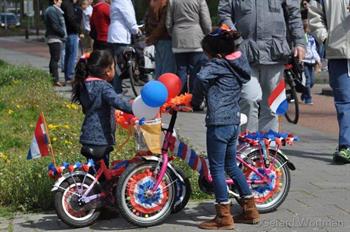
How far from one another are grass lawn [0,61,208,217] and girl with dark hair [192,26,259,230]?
861mm

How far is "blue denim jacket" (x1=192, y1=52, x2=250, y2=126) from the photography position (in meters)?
5.07

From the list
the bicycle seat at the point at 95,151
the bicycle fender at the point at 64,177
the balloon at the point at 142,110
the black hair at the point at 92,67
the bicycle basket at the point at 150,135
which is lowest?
the bicycle fender at the point at 64,177

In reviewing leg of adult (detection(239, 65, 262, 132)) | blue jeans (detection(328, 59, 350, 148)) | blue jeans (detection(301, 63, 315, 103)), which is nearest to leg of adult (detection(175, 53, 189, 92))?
blue jeans (detection(301, 63, 315, 103))

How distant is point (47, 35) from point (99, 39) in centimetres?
328

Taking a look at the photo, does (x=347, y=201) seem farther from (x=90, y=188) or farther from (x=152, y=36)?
(x=152, y=36)

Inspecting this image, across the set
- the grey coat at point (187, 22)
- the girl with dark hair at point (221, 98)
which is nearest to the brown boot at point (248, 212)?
the girl with dark hair at point (221, 98)

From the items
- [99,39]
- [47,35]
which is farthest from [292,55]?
[47,35]

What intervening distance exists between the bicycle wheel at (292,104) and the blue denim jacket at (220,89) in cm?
542

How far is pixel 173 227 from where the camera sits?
17.4 ft

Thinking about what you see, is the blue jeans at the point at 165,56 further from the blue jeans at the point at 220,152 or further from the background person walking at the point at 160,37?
the blue jeans at the point at 220,152

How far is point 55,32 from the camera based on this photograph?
14672 mm

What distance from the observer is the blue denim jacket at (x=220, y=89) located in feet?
16.6

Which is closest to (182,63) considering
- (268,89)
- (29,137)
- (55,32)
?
(29,137)

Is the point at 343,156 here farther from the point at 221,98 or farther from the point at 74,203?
the point at 74,203
